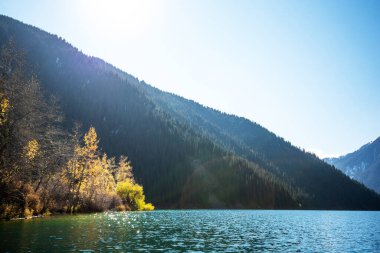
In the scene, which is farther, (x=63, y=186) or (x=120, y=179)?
(x=120, y=179)

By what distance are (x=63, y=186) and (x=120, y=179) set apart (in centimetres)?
4496

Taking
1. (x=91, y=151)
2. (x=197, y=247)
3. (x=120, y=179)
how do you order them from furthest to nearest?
(x=120, y=179) → (x=91, y=151) → (x=197, y=247)

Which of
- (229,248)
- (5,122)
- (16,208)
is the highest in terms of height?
(5,122)

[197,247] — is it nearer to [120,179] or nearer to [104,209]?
[104,209]

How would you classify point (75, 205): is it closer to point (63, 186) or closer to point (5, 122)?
point (63, 186)

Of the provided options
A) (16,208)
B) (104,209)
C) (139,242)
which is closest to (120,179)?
(104,209)

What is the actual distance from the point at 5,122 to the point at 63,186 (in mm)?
30344

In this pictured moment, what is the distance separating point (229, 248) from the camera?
31.1m

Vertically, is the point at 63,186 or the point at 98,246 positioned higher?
the point at 63,186

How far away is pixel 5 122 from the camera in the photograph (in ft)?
143

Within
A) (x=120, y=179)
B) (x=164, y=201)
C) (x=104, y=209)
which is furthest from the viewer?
(x=164, y=201)

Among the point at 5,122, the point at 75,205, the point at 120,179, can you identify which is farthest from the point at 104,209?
the point at 5,122

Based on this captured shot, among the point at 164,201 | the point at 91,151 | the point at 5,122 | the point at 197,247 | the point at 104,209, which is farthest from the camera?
the point at 164,201

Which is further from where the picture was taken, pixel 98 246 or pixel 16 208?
pixel 16 208
